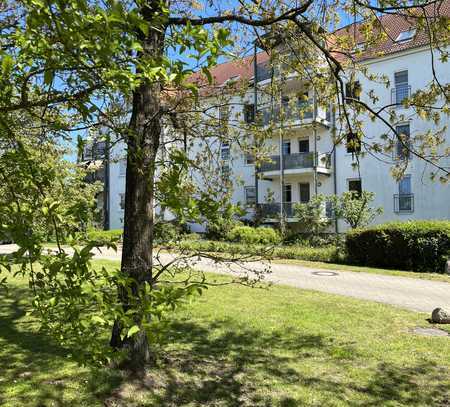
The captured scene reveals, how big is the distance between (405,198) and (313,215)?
19.8 ft

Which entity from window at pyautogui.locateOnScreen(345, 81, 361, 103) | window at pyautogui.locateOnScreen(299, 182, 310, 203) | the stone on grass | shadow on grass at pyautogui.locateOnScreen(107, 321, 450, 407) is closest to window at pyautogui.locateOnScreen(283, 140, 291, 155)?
window at pyautogui.locateOnScreen(299, 182, 310, 203)

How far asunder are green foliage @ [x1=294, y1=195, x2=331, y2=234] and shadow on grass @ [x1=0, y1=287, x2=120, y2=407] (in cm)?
1774

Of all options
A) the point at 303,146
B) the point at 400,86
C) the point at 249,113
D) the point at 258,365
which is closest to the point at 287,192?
the point at 303,146

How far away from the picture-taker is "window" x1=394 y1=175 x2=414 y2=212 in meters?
24.4

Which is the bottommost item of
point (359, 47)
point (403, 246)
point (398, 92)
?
point (403, 246)

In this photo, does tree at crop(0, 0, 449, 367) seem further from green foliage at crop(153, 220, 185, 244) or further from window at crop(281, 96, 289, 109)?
window at crop(281, 96, 289, 109)

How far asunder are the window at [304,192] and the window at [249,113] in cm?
2308

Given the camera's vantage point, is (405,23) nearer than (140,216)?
No

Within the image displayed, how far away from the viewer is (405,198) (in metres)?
24.6

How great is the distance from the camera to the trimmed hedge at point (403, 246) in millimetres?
14398

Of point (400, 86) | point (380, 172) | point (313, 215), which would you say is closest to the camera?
→ point (313, 215)

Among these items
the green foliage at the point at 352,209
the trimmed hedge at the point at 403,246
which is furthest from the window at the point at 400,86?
the trimmed hedge at the point at 403,246

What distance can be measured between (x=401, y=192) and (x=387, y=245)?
10512mm

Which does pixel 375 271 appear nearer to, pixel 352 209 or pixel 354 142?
pixel 352 209
